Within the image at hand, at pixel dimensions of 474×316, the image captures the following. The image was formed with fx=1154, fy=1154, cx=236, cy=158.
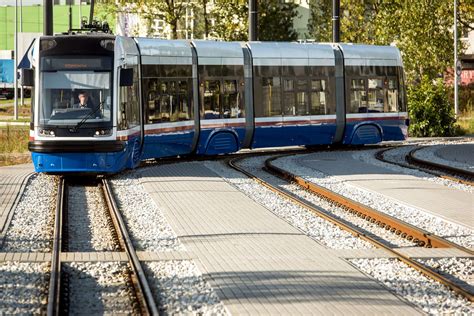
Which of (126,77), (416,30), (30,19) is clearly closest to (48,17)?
(126,77)

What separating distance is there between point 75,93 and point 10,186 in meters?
2.19

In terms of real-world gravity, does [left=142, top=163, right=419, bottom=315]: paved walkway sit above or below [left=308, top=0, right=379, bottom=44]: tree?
below

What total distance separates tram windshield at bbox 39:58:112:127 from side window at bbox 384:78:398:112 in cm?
1332

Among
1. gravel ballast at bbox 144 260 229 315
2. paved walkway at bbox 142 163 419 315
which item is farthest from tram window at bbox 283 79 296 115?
gravel ballast at bbox 144 260 229 315

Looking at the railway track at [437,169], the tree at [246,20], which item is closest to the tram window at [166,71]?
the railway track at [437,169]

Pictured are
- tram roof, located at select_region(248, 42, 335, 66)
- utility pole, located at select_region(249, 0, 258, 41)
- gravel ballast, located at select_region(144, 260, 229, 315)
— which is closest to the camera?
gravel ballast, located at select_region(144, 260, 229, 315)

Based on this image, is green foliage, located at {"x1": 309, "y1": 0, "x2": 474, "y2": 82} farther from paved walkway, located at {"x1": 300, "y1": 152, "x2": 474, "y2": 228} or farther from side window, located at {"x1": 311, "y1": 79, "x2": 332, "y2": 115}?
paved walkway, located at {"x1": 300, "y1": 152, "x2": 474, "y2": 228}

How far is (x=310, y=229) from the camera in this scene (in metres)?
15.9

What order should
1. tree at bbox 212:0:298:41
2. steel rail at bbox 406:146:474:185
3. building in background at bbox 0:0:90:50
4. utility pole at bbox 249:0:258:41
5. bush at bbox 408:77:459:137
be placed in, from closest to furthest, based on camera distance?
steel rail at bbox 406:146:474:185 < utility pole at bbox 249:0:258:41 < bush at bbox 408:77:459:137 < tree at bbox 212:0:298:41 < building in background at bbox 0:0:90:50

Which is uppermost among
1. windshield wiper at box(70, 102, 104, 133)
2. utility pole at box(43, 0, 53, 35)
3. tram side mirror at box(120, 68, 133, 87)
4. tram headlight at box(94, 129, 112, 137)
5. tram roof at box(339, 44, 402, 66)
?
utility pole at box(43, 0, 53, 35)

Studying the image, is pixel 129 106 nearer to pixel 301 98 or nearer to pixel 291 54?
pixel 291 54

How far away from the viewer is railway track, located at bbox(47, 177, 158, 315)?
10.1 m

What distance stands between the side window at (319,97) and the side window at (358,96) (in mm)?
981

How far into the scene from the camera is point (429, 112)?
42.1m
